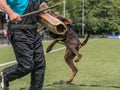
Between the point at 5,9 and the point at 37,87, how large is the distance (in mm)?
1416

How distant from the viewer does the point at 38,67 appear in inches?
270

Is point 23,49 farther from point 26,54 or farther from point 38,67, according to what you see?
point 38,67

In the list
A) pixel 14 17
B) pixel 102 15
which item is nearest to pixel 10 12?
pixel 14 17

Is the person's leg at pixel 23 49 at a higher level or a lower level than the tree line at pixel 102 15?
higher

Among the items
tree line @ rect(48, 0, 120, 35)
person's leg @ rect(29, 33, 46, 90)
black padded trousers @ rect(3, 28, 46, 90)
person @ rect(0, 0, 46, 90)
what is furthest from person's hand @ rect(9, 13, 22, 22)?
tree line @ rect(48, 0, 120, 35)

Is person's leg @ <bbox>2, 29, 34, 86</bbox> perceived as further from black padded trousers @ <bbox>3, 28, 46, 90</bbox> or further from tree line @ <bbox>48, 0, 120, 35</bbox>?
tree line @ <bbox>48, 0, 120, 35</bbox>

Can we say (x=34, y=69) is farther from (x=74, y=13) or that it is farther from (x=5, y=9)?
(x=74, y=13)

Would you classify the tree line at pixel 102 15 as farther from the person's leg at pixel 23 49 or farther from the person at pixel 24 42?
the person's leg at pixel 23 49

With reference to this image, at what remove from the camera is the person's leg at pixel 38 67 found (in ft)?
22.3

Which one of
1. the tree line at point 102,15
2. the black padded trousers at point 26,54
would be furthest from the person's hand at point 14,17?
the tree line at point 102,15

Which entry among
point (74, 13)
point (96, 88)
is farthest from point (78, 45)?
point (74, 13)

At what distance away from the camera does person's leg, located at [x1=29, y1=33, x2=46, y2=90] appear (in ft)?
22.3

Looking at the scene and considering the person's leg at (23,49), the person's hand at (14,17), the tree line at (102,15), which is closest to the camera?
the person's hand at (14,17)

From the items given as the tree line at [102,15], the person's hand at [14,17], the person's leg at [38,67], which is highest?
the person's hand at [14,17]
